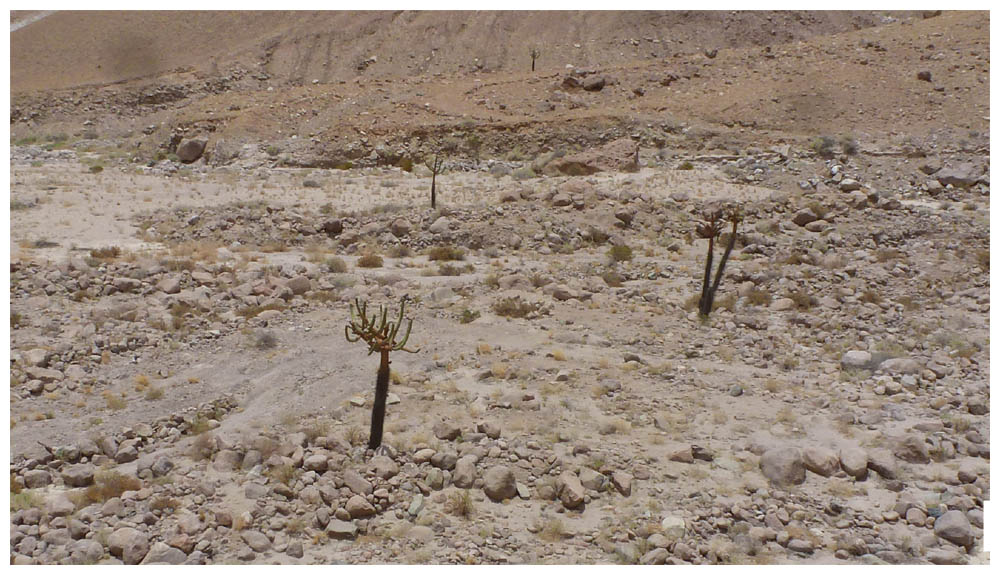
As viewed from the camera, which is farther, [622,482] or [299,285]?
[299,285]

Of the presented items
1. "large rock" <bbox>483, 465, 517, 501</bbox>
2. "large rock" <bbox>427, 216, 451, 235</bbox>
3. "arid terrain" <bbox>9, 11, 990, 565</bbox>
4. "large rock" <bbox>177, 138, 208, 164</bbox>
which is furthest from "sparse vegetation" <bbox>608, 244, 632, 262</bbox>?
"large rock" <bbox>177, 138, 208, 164</bbox>

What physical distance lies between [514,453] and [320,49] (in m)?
48.5

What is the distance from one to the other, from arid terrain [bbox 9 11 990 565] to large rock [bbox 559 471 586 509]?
1.3 inches

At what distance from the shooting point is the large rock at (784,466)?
27.0ft

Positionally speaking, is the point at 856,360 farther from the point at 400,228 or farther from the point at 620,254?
the point at 400,228

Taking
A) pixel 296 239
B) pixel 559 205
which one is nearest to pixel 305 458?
pixel 296 239

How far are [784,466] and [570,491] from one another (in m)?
2.22

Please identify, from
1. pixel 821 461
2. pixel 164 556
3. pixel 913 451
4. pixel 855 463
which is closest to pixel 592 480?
pixel 821 461

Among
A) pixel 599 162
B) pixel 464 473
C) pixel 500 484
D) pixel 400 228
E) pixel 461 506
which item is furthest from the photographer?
pixel 599 162

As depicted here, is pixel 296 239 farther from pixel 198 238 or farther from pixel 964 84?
pixel 964 84

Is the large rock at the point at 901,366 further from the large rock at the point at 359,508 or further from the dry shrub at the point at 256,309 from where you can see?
the dry shrub at the point at 256,309

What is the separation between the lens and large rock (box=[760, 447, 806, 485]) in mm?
8219

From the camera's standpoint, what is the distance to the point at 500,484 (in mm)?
7863

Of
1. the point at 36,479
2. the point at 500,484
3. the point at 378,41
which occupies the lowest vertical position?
the point at 36,479
